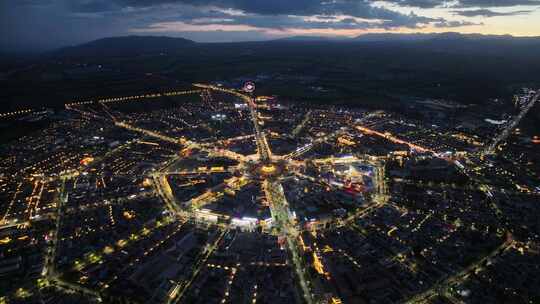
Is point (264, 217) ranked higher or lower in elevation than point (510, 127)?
lower

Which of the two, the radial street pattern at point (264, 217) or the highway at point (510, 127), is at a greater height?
the highway at point (510, 127)

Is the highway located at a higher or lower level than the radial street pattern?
higher

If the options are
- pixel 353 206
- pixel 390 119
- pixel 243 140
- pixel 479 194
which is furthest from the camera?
pixel 390 119

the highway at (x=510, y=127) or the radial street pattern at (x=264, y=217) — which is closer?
the radial street pattern at (x=264, y=217)

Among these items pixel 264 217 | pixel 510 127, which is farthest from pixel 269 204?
pixel 510 127

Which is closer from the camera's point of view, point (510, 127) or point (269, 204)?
point (269, 204)

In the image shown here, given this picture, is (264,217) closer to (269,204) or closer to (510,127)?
(269,204)

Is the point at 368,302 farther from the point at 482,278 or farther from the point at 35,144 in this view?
the point at 35,144

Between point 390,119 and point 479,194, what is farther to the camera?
point 390,119

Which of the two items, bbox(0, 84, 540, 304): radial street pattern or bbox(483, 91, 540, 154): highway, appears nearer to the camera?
bbox(0, 84, 540, 304): radial street pattern

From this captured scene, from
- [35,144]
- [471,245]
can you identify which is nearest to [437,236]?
[471,245]

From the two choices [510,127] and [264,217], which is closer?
[264,217]
